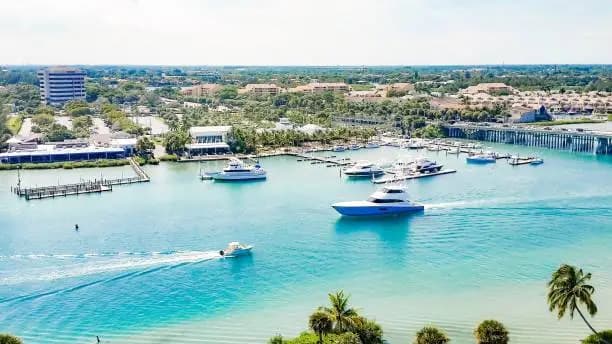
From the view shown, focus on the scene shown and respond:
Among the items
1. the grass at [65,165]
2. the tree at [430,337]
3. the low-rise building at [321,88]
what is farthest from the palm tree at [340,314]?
the low-rise building at [321,88]

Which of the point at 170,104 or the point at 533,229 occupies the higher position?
the point at 170,104

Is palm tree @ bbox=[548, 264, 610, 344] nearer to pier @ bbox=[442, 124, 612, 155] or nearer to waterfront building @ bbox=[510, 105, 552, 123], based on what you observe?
pier @ bbox=[442, 124, 612, 155]

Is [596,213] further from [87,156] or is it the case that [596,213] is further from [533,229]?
[87,156]

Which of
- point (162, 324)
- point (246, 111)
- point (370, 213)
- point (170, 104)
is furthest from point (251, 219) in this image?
point (170, 104)

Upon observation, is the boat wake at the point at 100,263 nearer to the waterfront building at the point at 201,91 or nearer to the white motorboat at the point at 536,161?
the white motorboat at the point at 536,161

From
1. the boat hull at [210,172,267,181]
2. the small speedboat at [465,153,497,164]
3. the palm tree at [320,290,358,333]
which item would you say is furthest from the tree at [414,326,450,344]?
the small speedboat at [465,153,497,164]

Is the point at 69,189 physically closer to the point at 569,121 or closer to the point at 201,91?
the point at 569,121
